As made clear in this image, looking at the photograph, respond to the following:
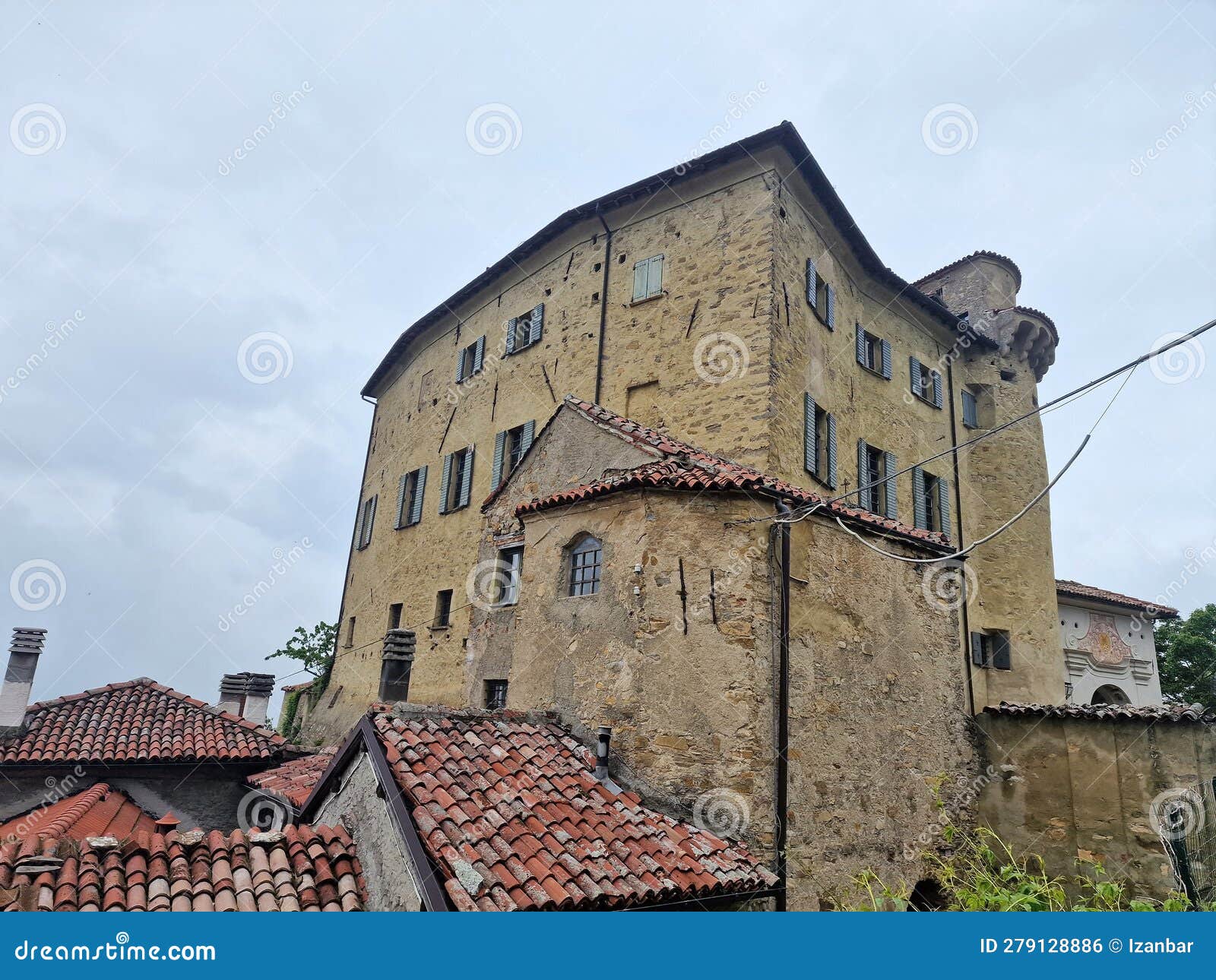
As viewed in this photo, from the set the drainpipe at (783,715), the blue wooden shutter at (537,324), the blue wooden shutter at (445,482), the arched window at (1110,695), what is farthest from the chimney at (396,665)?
the arched window at (1110,695)

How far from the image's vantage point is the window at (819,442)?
1374 cm

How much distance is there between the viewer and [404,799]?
6.35 metres

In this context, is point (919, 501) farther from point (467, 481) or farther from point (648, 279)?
point (467, 481)

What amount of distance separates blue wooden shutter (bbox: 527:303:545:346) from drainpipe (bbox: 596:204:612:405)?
1994mm

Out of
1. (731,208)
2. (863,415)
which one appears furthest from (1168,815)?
(731,208)

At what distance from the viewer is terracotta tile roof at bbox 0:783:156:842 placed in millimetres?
9312

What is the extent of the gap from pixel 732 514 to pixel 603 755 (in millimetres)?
2819

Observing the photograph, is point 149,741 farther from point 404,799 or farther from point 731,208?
point 731,208

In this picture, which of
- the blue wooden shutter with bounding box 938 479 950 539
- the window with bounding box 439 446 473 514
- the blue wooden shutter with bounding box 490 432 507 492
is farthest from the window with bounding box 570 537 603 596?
the blue wooden shutter with bounding box 938 479 950 539

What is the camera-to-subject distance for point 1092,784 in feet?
32.1

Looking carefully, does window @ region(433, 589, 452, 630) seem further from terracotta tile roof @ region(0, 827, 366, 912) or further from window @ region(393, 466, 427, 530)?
terracotta tile roof @ region(0, 827, 366, 912)

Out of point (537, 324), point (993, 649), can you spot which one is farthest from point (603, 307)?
point (993, 649)

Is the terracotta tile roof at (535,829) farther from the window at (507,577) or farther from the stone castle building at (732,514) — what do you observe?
the window at (507,577)

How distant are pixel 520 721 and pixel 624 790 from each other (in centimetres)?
137
